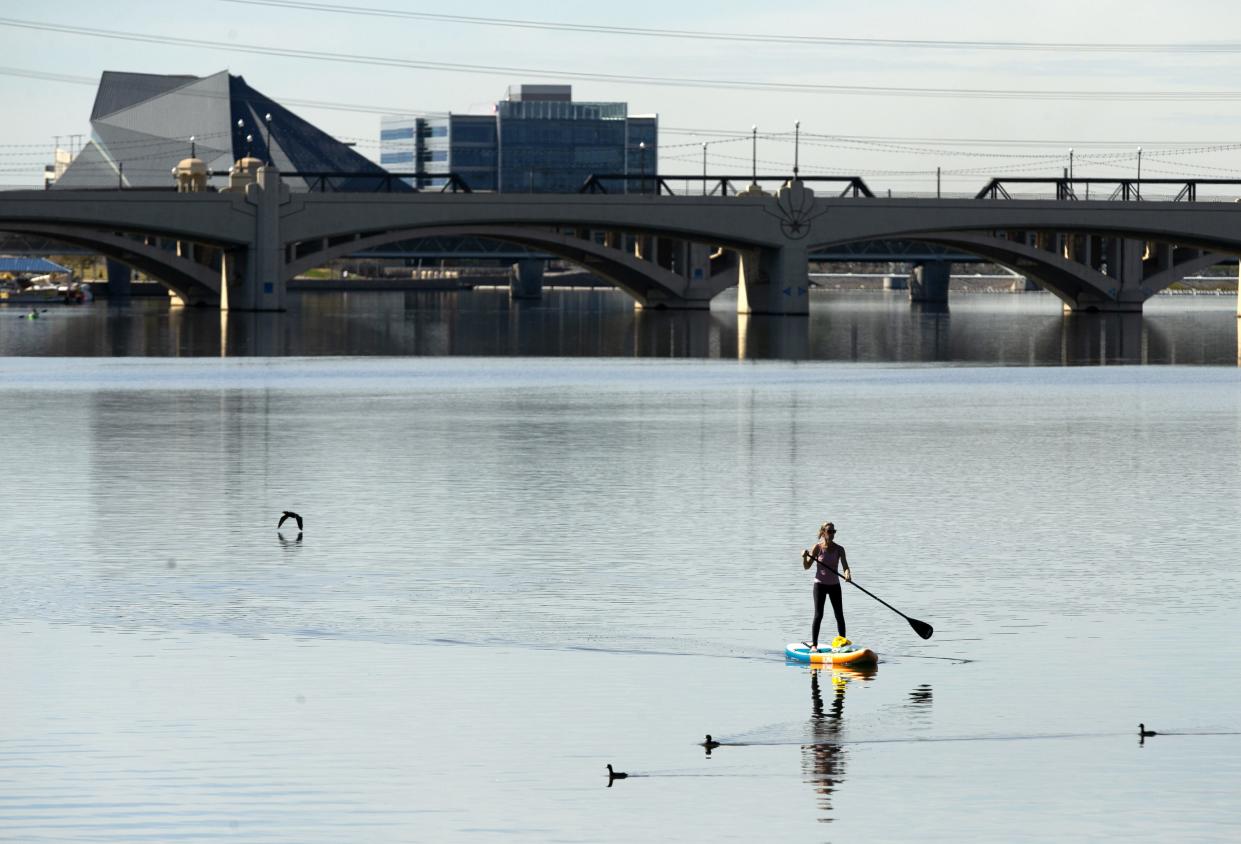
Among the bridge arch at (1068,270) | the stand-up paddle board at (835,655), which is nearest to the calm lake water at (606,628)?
the stand-up paddle board at (835,655)

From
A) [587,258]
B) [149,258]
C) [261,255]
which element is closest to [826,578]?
[261,255]

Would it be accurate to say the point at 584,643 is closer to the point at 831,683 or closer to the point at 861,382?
the point at 831,683

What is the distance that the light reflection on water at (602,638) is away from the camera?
1537 cm

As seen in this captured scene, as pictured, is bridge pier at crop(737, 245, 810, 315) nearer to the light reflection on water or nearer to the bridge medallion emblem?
the bridge medallion emblem

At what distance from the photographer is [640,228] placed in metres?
139

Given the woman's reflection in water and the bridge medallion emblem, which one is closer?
the woman's reflection in water

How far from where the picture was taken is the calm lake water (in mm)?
15367

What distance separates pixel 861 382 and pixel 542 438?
27.1 meters

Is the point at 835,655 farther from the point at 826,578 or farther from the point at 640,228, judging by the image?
the point at 640,228

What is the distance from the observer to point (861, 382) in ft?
238

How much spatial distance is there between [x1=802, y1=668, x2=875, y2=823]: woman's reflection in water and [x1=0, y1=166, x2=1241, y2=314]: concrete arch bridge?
114 meters

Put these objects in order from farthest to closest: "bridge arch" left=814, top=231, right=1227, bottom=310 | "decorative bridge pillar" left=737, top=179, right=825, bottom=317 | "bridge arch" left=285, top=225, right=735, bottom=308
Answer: "bridge arch" left=814, top=231, right=1227, bottom=310
"decorative bridge pillar" left=737, top=179, right=825, bottom=317
"bridge arch" left=285, top=225, right=735, bottom=308

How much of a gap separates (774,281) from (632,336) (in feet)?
109

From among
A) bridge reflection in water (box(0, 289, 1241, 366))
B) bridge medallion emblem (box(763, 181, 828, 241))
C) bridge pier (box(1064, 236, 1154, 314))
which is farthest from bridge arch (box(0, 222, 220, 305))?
bridge pier (box(1064, 236, 1154, 314))
